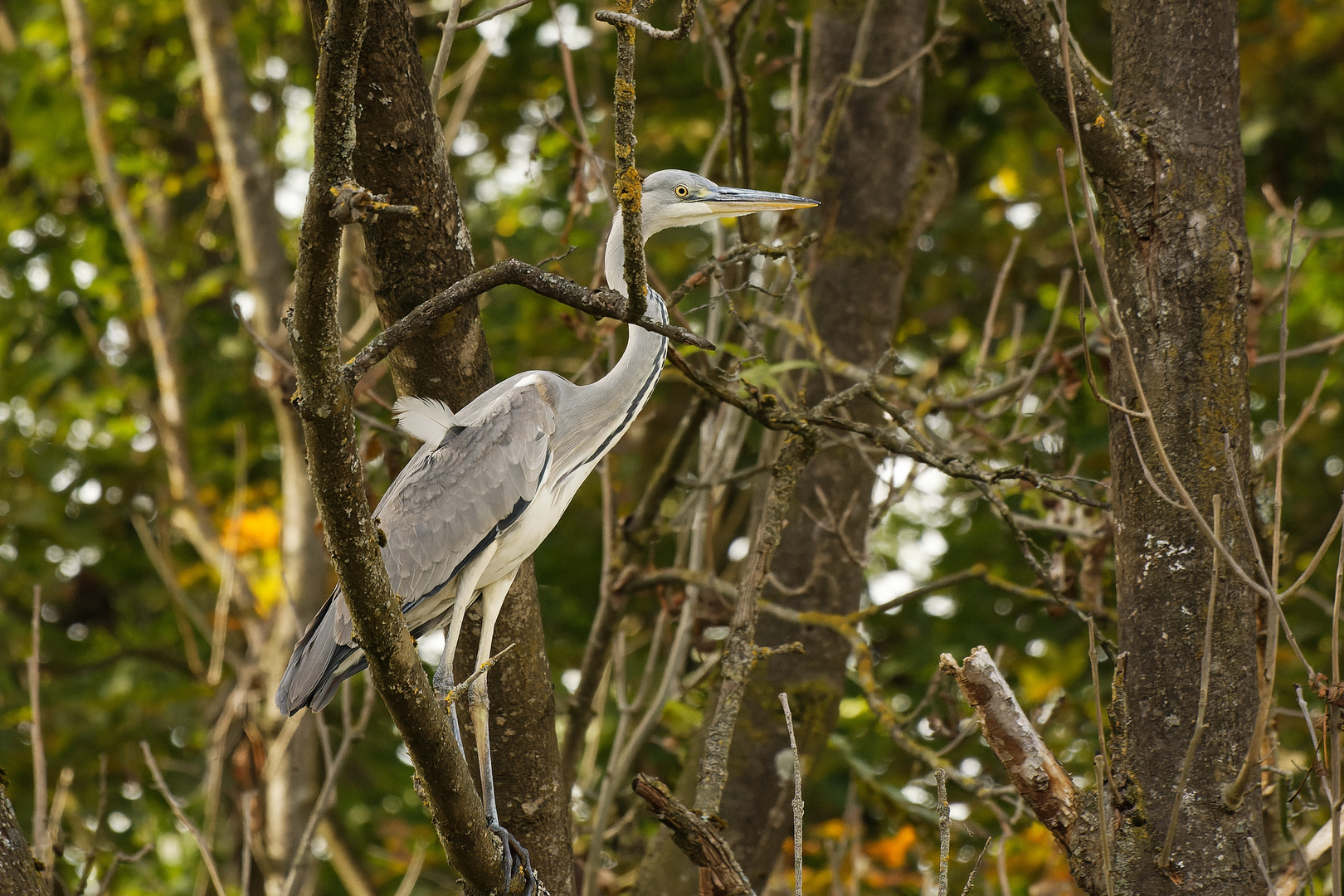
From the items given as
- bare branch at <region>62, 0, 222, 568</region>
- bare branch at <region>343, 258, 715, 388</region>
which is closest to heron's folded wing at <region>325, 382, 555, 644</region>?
bare branch at <region>343, 258, 715, 388</region>

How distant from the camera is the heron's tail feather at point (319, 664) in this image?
318cm

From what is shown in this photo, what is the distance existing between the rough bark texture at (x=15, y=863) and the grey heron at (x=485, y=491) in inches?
39.6

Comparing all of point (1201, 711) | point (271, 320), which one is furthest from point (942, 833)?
point (271, 320)

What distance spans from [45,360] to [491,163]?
338 centimetres

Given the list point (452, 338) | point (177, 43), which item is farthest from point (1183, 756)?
point (177, 43)

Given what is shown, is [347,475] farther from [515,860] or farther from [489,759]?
[515,860]

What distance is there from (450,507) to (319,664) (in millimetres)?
559

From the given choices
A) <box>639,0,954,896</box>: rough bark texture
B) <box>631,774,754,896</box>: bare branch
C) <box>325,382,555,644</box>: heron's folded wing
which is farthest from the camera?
<box>639,0,954,896</box>: rough bark texture

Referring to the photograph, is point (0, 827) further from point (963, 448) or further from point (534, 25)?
point (534, 25)

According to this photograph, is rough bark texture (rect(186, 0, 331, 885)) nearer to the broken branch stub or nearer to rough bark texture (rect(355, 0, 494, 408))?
rough bark texture (rect(355, 0, 494, 408))

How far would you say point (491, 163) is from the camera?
8.98m

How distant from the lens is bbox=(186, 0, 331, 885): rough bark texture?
6.00 m

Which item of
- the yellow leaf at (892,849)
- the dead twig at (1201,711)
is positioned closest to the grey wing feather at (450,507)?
the dead twig at (1201,711)

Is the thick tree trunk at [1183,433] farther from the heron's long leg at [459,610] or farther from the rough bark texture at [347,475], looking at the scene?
the heron's long leg at [459,610]
